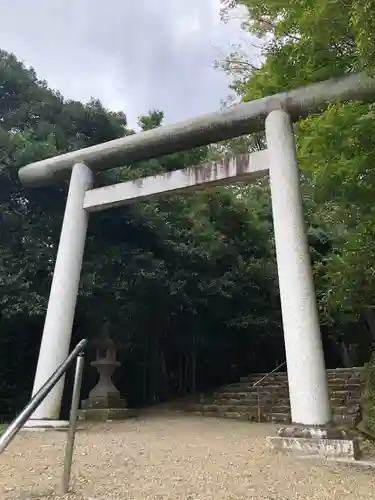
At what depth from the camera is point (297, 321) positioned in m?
5.02

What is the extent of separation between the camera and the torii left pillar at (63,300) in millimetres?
6062

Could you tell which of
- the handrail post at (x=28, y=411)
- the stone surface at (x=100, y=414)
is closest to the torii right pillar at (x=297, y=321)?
the handrail post at (x=28, y=411)

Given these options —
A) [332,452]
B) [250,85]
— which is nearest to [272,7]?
[250,85]

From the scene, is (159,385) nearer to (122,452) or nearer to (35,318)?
(35,318)

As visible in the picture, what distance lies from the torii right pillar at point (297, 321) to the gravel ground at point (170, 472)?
13.8 inches

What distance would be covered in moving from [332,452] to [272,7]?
5119 millimetres

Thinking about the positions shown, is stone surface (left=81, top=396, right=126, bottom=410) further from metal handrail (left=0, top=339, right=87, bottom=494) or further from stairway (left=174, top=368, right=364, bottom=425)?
metal handrail (left=0, top=339, right=87, bottom=494)

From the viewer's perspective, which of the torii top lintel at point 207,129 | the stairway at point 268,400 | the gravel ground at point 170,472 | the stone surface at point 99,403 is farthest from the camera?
the stairway at point 268,400

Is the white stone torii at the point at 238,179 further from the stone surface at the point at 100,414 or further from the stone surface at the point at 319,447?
the stone surface at the point at 100,414

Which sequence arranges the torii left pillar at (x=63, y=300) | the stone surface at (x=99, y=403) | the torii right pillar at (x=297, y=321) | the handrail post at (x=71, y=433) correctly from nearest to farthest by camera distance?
the handrail post at (x=71, y=433), the torii right pillar at (x=297, y=321), the torii left pillar at (x=63, y=300), the stone surface at (x=99, y=403)

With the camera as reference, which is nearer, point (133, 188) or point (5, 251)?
point (133, 188)

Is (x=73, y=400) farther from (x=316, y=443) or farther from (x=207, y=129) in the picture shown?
(x=207, y=129)

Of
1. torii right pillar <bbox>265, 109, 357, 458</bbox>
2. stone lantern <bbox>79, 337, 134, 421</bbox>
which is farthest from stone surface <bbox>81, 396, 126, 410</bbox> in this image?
torii right pillar <bbox>265, 109, 357, 458</bbox>

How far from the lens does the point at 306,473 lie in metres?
3.62
